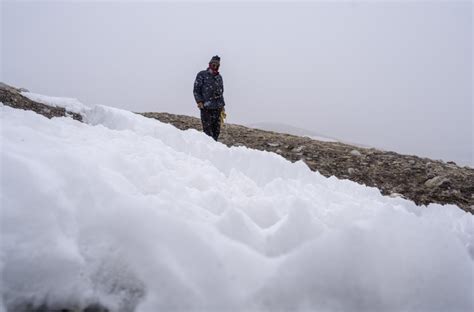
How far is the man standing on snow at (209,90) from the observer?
6.65m

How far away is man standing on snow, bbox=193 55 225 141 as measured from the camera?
A: 6.65m

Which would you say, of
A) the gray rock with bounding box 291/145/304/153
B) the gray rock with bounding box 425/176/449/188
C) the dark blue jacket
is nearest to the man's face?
the dark blue jacket

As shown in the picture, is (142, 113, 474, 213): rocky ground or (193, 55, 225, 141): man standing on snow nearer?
(142, 113, 474, 213): rocky ground

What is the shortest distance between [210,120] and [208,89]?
2.10 ft

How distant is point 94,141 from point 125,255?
1633 millimetres

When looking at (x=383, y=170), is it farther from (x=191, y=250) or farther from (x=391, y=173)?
(x=191, y=250)

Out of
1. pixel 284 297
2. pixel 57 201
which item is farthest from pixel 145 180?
pixel 284 297

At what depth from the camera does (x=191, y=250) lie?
5.65 ft

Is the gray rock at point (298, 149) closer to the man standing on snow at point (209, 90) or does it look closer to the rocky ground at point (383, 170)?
the rocky ground at point (383, 170)

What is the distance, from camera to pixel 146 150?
9.98ft

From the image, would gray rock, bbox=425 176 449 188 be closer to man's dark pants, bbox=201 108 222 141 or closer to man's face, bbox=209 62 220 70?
man's dark pants, bbox=201 108 222 141

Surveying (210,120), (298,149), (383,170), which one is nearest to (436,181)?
(383,170)

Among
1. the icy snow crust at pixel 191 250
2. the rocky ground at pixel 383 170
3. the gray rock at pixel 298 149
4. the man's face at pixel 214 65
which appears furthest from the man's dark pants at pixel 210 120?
the icy snow crust at pixel 191 250

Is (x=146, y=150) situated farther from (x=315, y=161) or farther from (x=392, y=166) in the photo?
(x=392, y=166)
